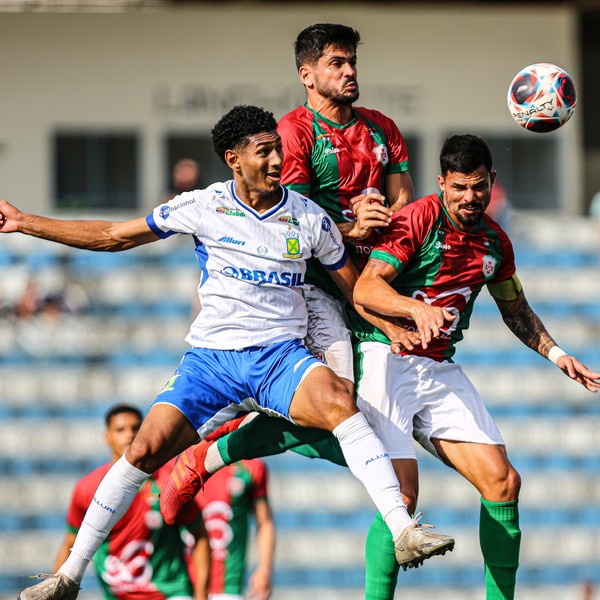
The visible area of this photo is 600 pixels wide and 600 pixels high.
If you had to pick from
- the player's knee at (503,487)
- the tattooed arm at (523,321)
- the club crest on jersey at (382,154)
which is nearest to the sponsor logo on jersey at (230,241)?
the club crest on jersey at (382,154)

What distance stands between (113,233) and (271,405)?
3.77 feet

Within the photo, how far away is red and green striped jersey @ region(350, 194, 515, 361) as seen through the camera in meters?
6.08

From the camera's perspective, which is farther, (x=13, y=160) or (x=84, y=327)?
(x=13, y=160)

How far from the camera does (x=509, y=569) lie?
20.6 ft

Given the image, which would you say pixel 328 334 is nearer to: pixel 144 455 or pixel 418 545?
pixel 144 455

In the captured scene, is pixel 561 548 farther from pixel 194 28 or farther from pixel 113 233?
pixel 194 28

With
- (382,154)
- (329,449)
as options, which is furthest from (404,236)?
(329,449)

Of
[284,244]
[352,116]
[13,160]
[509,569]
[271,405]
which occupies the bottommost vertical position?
[509,569]

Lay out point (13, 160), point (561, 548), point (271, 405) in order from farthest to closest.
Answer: point (13, 160) → point (561, 548) → point (271, 405)

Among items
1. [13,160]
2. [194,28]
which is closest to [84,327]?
[13,160]

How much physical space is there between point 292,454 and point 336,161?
274 inches

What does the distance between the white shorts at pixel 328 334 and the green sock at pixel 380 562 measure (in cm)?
78

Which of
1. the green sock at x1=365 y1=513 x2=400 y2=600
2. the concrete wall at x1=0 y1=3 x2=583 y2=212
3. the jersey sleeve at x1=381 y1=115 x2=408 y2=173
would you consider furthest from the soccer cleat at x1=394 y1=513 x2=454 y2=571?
the concrete wall at x1=0 y1=3 x2=583 y2=212

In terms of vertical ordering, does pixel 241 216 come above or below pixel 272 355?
above
